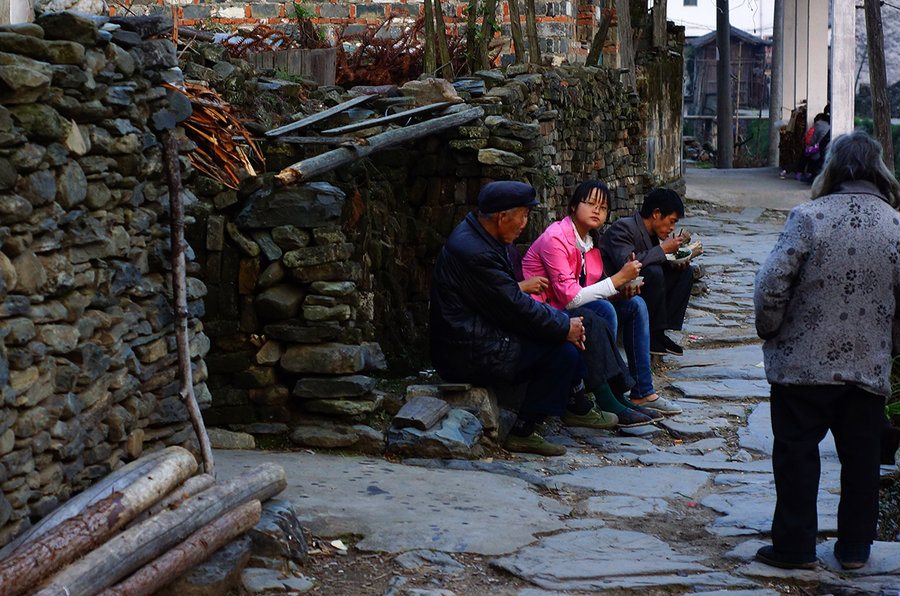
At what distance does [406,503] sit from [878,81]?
8308 mm

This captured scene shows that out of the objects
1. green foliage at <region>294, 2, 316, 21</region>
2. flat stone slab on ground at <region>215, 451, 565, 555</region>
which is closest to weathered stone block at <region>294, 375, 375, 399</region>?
flat stone slab on ground at <region>215, 451, 565, 555</region>

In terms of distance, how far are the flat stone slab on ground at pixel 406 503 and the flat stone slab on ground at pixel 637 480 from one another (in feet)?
1.19

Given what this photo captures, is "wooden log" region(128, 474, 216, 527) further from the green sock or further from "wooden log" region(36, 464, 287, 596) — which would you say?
the green sock

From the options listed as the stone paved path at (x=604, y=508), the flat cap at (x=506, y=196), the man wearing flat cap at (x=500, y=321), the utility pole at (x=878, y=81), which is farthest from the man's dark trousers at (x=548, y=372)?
the utility pole at (x=878, y=81)

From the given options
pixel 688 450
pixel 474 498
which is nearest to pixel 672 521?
pixel 474 498

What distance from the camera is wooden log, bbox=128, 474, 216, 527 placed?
356 cm

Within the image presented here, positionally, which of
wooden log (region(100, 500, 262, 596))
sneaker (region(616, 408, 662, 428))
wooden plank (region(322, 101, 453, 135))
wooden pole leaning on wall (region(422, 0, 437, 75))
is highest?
wooden pole leaning on wall (region(422, 0, 437, 75))

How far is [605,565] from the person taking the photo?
4.15m

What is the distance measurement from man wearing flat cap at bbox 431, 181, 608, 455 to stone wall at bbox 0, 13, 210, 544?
1.74m

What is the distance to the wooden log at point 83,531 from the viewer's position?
295cm

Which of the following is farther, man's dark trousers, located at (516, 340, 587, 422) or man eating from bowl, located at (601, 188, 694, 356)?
man eating from bowl, located at (601, 188, 694, 356)

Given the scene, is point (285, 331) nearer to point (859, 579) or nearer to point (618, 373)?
point (618, 373)

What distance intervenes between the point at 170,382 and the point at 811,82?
1841 centimetres

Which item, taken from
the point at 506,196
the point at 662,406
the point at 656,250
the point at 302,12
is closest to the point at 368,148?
the point at 506,196
